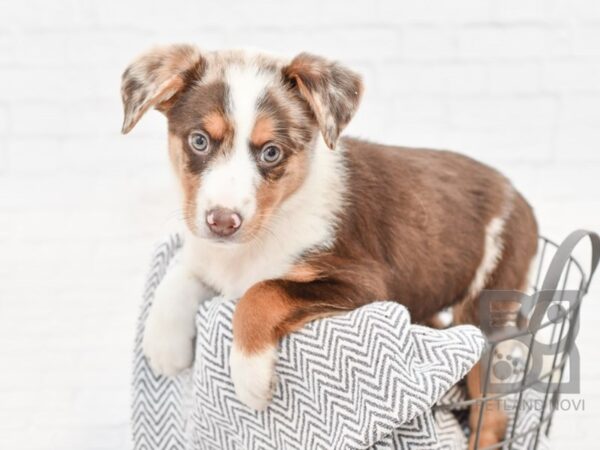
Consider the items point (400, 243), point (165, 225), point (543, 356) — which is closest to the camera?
point (400, 243)

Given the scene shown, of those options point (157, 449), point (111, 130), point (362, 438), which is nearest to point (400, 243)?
point (362, 438)

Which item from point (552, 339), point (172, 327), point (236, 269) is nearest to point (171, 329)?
point (172, 327)

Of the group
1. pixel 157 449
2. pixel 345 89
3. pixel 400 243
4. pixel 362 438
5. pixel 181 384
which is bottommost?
pixel 157 449

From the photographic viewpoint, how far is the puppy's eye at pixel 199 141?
1769mm

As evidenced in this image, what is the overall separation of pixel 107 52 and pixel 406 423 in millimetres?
1577

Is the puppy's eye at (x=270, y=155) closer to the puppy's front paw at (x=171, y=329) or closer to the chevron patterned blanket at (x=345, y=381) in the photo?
the chevron patterned blanket at (x=345, y=381)

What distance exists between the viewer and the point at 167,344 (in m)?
1.95

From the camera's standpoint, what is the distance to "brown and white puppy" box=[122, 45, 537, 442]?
1.70 metres

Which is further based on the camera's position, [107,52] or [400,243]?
[107,52]

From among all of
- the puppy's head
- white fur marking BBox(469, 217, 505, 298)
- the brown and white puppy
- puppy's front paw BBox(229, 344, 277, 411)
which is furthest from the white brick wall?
puppy's front paw BBox(229, 344, 277, 411)

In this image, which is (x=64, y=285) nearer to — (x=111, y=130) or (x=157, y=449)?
(x=111, y=130)

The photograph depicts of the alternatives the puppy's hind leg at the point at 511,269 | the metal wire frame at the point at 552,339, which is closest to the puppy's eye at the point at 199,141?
the metal wire frame at the point at 552,339

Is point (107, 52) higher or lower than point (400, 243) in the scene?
higher

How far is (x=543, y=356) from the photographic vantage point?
2.13 metres
